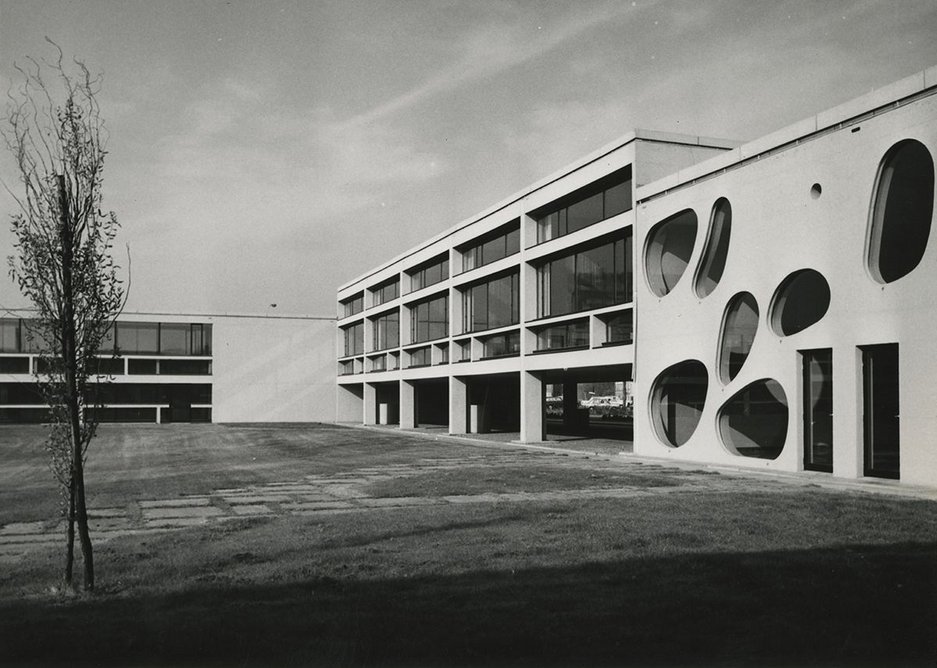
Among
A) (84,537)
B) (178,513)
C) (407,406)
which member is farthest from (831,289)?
(407,406)

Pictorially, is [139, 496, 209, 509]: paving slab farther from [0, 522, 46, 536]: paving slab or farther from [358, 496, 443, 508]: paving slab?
[358, 496, 443, 508]: paving slab

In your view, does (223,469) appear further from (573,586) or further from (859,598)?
(859,598)

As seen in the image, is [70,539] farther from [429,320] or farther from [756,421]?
[429,320]

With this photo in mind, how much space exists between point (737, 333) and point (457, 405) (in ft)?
70.1

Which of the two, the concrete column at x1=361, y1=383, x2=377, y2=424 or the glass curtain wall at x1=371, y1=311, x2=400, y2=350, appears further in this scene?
the concrete column at x1=361, y1=383, x2=377, y2=424

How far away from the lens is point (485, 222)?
3706cm

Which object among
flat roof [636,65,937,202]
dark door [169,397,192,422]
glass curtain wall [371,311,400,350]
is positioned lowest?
dark door [169,397,192,422]

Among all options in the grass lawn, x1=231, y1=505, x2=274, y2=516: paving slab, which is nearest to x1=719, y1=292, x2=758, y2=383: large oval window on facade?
the grass lawn

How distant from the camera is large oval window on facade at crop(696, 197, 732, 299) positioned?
71.0ft

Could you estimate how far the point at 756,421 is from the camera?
20484 millimetres

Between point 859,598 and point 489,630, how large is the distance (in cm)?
321

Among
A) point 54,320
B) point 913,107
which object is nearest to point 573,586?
point 54,320

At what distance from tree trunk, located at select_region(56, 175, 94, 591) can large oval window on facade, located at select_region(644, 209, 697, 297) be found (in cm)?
1827

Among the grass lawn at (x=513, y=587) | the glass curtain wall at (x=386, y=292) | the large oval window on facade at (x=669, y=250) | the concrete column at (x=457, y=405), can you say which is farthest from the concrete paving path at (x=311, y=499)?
the glass curtain wall at (x=386, y=292)
